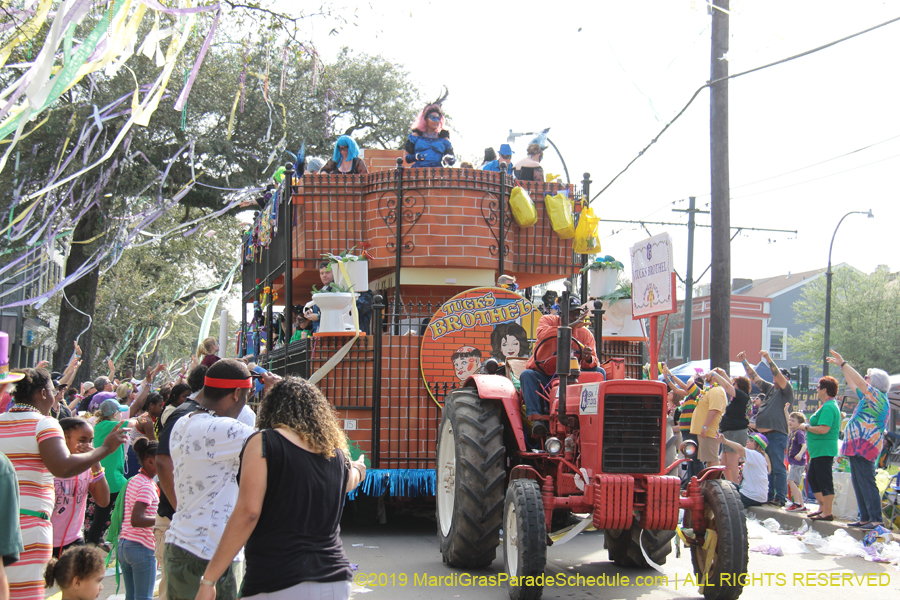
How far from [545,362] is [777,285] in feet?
174

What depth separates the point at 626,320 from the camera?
9.84 metres

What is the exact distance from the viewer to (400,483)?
27.4ft

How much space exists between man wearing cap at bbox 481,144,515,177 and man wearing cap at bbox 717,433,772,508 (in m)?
4.42

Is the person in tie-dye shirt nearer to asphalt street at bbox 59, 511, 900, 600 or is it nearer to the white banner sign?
asphalt street at bbox 59, 511, 900, 600

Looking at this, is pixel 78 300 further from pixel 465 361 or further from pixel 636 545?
pixel 636 545

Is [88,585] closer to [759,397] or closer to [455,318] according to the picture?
[455,318]

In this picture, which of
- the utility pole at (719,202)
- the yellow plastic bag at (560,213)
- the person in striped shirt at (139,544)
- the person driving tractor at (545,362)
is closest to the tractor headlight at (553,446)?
the person driving tractor at (545,362)

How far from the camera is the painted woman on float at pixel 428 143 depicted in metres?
10.8

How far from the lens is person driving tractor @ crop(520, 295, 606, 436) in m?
6.46

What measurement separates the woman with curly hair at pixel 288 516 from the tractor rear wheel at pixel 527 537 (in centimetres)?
245

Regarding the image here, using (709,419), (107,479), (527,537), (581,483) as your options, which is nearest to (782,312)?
(709,419)

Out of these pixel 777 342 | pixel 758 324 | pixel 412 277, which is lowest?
pixel 777 342

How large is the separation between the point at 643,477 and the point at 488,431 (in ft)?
4.29

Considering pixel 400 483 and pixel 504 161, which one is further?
pixel 504 161
